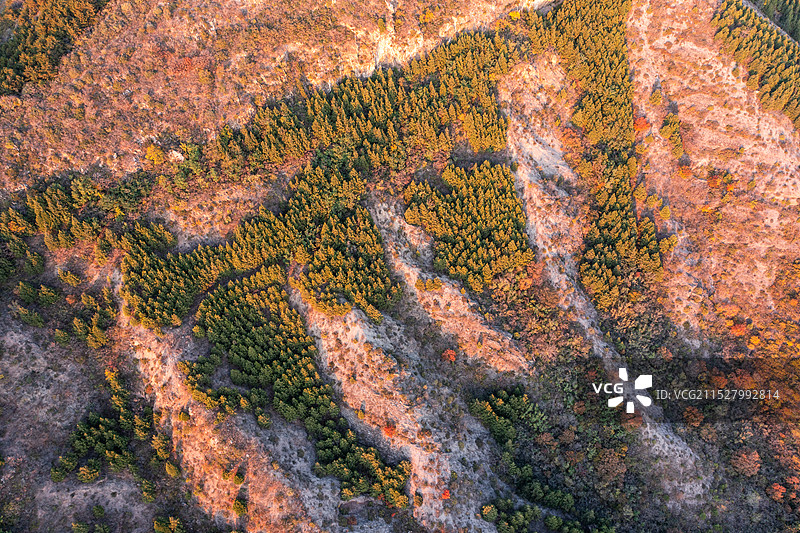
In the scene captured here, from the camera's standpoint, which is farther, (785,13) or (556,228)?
(785,13)

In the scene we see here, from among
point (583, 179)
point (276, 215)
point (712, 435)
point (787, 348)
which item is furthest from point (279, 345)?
point (787, 348)

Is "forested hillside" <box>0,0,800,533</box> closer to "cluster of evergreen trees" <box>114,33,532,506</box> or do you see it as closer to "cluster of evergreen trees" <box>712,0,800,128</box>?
"cluster of evergreen trees" <box>114,33,532,506</box>

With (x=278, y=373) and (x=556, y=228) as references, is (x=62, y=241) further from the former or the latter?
(x=556, y=228)

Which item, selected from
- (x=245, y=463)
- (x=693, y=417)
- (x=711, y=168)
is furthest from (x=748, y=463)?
(x=245, y=463)

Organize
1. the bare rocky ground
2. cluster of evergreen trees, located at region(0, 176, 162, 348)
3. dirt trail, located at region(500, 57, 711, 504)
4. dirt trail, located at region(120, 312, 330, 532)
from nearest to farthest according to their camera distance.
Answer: dirt trail, located at region(120, 312, 330, 532) → cluster of evergreen trees, located at region(0, 176, 162, 348) → dirt trail, located at region(500, 57, 711, 504) → the bare rocky ground

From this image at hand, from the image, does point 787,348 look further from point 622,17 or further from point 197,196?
point 197,196

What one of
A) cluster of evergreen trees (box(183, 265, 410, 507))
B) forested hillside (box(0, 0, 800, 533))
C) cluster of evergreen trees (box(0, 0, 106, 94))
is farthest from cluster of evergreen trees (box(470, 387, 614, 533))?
cluster of evergreen trees (box(0, 0, 106, 94))
